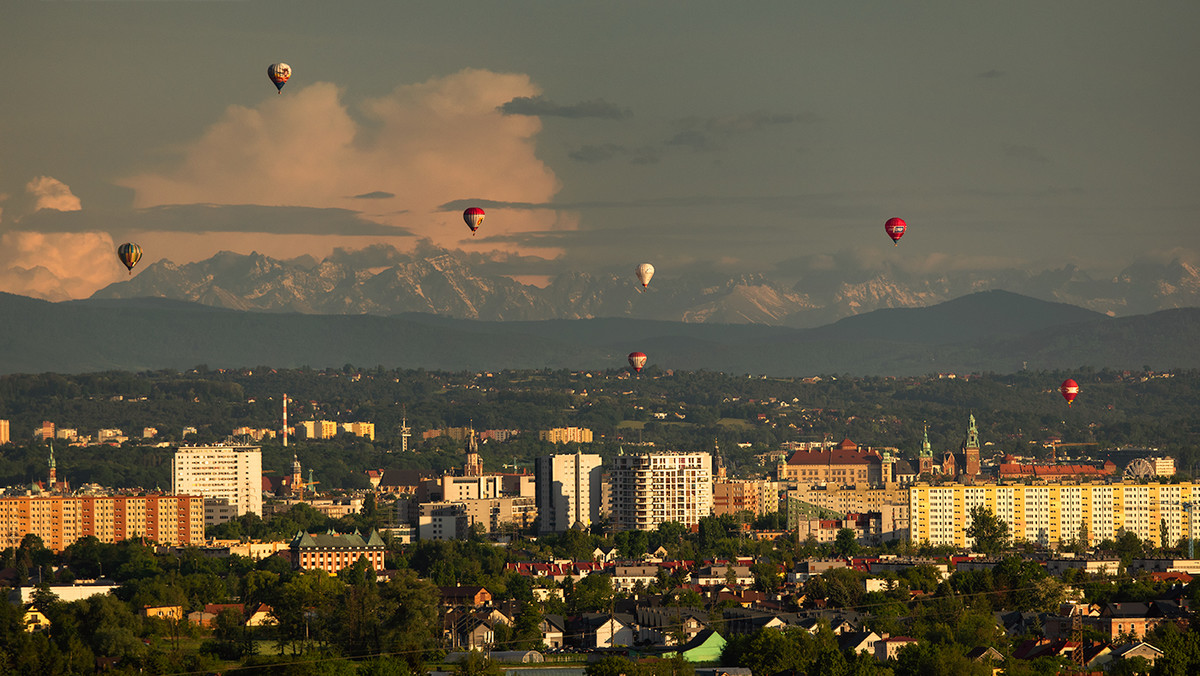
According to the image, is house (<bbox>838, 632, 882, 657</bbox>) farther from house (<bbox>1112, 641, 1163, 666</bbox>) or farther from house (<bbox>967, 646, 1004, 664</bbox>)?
house (<bbox>1112, 641, 1163, 666</bbox>)

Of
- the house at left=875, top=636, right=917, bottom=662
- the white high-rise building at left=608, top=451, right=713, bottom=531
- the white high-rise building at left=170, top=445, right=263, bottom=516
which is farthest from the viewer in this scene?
the white high-rise building at left=170, top=445, right=263, bottom=516

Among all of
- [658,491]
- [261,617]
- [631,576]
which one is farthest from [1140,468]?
[261,617]

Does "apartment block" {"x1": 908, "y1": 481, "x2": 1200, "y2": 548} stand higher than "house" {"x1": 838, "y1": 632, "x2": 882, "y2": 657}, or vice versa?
"apartment block" {"x1": 908, "y1": 481, "x2": 1200, "y2": 548}

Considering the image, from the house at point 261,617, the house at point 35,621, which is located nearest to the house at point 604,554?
the house at point 261,617

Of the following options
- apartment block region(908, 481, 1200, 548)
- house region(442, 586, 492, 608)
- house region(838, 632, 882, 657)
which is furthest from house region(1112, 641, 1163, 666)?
apartment block region(908, 481, 1200, 548)

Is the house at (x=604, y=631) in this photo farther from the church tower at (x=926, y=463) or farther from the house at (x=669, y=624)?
the church tower at (x=926, y=463)

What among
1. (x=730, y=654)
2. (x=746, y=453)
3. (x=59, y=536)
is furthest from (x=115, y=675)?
(x=746, y=453)
